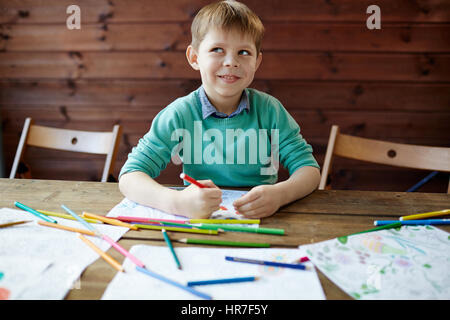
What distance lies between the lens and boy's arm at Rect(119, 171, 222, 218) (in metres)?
0.69

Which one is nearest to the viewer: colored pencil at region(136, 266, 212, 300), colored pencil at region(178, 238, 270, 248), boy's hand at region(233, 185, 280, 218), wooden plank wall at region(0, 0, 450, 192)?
colored pencil at region(136, 266, 212, 300)

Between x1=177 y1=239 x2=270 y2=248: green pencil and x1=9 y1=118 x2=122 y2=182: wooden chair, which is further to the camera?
x1=9 y1=118 x2=122 y2=182: wooden chair

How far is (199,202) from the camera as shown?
2.25 feet

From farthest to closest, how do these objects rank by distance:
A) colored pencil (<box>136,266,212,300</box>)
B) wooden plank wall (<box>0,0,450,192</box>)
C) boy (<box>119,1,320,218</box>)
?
1. wooden plank wall (<box>0,0,450,192</box>)
2. boy (<box>119,1,320,218</box>)
3. colored pencil (<box>136,266,212,300</box>)

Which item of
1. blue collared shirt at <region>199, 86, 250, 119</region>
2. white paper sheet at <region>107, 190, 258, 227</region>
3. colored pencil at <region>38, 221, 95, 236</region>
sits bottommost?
colored pencil at <region>38, 221, 95, 236</region>

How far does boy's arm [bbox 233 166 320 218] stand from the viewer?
0.71m

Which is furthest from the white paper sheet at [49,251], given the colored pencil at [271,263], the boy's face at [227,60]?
the boy's face at [227,60]

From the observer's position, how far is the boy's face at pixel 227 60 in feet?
2.94

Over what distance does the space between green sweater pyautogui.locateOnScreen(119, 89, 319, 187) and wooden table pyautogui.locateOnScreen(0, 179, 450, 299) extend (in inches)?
7.6

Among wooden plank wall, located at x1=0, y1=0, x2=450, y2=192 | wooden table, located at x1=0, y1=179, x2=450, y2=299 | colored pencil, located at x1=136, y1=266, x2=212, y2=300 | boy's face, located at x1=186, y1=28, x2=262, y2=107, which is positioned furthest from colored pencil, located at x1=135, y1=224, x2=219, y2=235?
wooden plank wall, located at x1=0, y1=0, x2=450, y2=192

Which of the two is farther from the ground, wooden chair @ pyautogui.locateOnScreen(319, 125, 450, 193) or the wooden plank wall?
the wooden plank wall

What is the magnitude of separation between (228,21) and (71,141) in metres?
0.72

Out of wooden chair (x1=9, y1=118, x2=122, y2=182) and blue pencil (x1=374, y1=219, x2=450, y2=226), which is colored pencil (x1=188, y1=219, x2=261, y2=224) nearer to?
blue pencil (x1=374, y1=219, x2=450, y2=226)

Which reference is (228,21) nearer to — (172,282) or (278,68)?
(172,282)
